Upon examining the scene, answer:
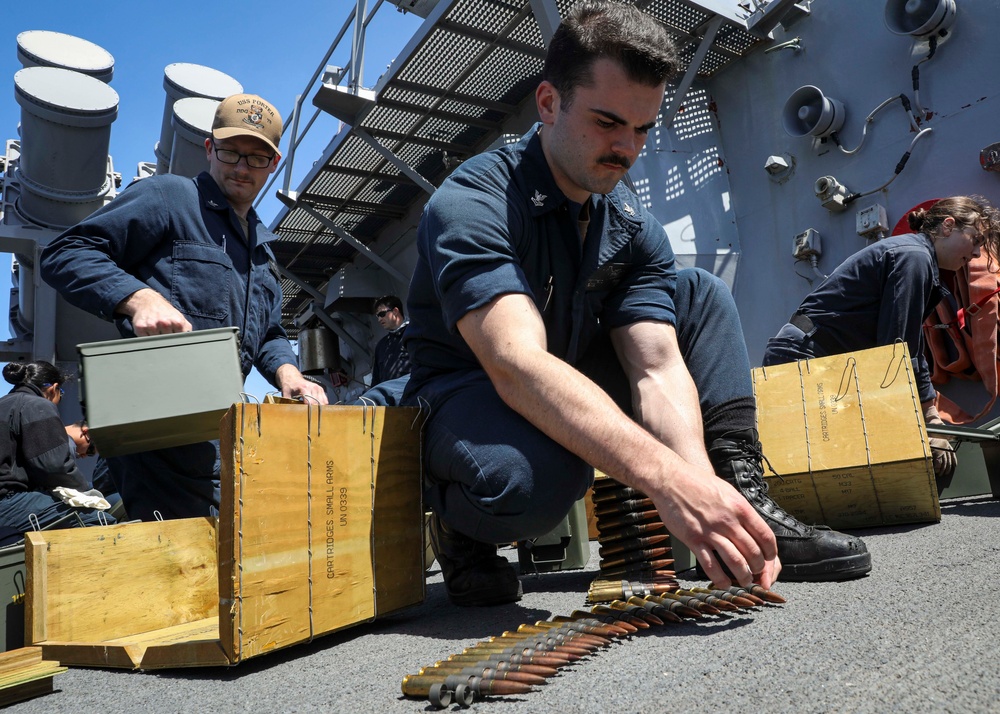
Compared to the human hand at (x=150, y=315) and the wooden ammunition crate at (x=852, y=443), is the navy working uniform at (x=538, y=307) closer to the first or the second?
the human hand at (x=150, y=315)

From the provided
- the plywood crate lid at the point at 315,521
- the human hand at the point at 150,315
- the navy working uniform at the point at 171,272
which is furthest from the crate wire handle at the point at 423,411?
the navy working uniform at the point at 171,272

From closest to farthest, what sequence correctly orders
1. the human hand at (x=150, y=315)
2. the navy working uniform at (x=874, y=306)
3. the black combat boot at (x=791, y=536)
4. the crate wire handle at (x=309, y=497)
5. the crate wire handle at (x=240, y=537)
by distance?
the crate wire handle at (x=240, y=537), the crate wire handle at (x=309, y=497), the black combat boot at (x=791, y=536), the human hand at (x=150, y=315), the navy working uniform at (x=874, y=306)

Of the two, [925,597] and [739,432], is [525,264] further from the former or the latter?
[925,597]

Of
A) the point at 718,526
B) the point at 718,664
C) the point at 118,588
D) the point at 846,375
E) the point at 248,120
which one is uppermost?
the point at 248,120

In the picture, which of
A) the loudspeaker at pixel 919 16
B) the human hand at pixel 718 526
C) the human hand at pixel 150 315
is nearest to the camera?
the human hand at pixel 718 526

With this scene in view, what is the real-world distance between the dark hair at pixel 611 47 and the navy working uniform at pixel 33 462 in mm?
2868

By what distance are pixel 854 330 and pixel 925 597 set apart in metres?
2.49

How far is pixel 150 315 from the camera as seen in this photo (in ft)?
6.97

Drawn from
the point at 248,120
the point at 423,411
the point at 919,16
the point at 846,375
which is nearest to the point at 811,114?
the point at 919,16

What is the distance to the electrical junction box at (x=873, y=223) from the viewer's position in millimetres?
5148

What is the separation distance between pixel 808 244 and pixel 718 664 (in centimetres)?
511

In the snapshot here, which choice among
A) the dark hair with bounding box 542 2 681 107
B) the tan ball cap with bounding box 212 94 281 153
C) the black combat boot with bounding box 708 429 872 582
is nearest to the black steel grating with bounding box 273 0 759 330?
the tan ball cap with bounding box 212 94 281 153

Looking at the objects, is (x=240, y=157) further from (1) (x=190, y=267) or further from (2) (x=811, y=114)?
(2) (x=811, y=114)

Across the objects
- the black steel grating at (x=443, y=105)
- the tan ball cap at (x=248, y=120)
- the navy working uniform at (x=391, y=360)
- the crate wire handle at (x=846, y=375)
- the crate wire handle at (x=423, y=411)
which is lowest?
the crate wire handle at (x=423, y=411)
